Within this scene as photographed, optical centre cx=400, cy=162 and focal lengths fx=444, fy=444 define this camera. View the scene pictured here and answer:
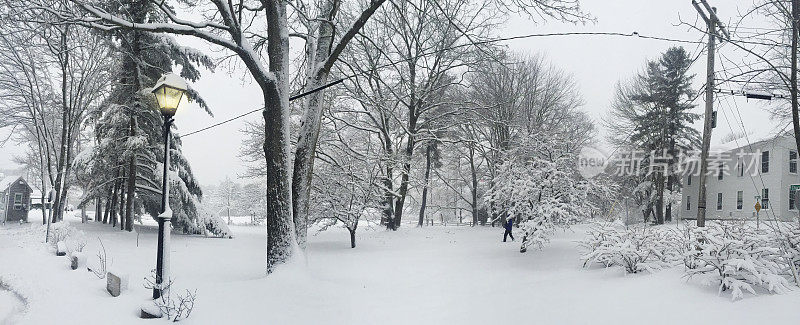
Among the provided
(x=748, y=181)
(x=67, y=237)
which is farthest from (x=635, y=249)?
(x=748, y=181)

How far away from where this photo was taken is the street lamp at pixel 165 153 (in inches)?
244

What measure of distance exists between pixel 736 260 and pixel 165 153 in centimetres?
787

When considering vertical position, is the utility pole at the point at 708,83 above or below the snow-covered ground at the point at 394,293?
above

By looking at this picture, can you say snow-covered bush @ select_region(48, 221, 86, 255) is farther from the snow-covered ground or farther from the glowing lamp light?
the glowing lamp light

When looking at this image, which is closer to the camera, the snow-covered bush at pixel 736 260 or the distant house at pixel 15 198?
the snow-covered bush at pixel 736 260

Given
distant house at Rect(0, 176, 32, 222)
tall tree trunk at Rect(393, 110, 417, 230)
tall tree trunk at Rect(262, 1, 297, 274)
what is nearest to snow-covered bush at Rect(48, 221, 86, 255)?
tall tree trunk at Rect(262, 1, 297, 274)

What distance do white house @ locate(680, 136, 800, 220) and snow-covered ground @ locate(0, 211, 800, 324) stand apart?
1966 cm

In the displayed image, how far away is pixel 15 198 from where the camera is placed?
1344 inches

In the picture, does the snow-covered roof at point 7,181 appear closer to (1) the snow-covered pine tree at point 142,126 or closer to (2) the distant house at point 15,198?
(2) the distant house at point 15,198

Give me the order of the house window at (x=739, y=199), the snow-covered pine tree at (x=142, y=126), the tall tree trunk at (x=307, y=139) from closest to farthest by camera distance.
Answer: the tall tree trunk at (x=307, y=139), the snow-covered pine tree at (x=142, y=126), the house window at (x=739, y=199)

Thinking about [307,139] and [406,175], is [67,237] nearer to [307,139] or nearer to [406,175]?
[307,139]

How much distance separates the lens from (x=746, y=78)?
7281 mm

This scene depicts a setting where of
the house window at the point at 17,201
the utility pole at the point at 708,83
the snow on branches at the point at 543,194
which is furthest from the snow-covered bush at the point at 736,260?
the house window at the point at 17,201

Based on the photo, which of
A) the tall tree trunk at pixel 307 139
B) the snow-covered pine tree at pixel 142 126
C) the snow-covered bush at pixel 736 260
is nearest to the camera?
the snow-covered bush at pixel 736 260
